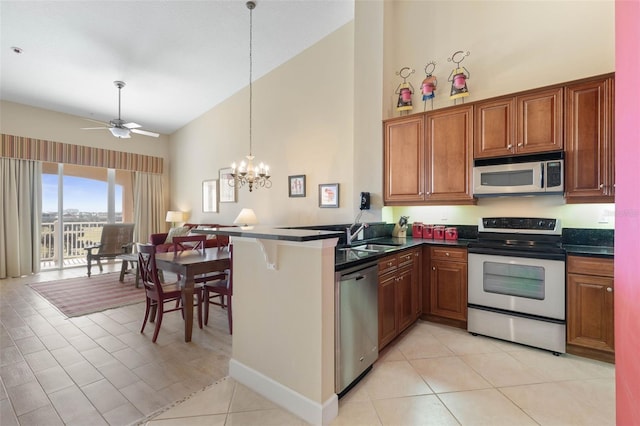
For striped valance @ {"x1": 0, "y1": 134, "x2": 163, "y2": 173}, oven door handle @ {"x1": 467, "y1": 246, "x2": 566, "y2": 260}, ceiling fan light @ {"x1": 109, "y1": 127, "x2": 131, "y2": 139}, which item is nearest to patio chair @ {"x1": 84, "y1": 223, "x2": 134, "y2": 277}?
striped valance @ {"x1": 0, "y1": 134, "x2": 163, "y2": 173}

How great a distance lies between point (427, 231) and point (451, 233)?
279mm

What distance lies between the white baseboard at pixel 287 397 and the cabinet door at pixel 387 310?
75 cm

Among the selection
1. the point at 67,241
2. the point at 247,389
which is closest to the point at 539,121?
the point at 247,389

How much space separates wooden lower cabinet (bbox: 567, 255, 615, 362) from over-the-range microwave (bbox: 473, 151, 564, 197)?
67 centimetres

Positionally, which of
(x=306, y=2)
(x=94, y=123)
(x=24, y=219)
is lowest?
(x=24, y=219)

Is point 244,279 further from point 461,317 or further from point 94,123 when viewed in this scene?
point 94,123

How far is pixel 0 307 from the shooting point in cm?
365

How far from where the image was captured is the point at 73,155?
597 cm

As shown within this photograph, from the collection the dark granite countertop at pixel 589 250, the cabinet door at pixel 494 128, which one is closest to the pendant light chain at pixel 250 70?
the cabinet door at pixel 494 128

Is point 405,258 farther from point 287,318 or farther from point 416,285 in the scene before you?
point 287,318

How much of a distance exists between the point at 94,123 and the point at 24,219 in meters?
2.40

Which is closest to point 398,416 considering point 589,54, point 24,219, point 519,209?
point 519,209

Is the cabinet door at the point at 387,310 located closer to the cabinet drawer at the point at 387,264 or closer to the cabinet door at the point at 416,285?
the cabinet drawer at the point at 387,264

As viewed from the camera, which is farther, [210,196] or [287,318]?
[210,196]
